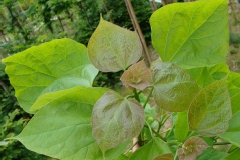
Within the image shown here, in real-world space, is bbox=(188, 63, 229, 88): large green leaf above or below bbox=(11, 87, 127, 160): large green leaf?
below

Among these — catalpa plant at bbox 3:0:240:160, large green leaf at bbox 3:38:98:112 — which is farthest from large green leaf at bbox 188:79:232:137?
large green leaf at bbox 3:38:98:112

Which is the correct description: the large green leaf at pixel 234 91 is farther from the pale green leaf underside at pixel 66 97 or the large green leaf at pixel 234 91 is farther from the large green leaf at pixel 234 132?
the pale green leaf underside at pixel 66 97

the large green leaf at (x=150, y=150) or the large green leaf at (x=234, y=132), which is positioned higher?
the large green leaf at (x=150, y=150)

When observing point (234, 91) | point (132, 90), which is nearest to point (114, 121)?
point (132, 90)

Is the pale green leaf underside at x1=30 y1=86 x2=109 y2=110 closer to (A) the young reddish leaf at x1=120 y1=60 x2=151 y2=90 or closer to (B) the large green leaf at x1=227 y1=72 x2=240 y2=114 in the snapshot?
(A) the young reddish leaf at x1=120 y1=60 x2=151 y2=90

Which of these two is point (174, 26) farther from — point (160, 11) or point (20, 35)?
point (20, 35)

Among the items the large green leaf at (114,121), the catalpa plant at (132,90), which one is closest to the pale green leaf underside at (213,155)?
the catalpa plant at (132,90)
